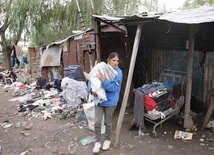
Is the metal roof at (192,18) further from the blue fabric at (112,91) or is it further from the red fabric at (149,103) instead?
the red fabric at (149,103)

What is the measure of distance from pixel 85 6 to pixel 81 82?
6917mm

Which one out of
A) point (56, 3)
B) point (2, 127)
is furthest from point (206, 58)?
point (56, 3)

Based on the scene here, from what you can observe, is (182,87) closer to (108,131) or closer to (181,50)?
(181,50)

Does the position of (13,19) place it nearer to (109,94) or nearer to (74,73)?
(74,73)

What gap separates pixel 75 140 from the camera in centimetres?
425

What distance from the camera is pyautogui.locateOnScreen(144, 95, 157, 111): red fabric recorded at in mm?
4098

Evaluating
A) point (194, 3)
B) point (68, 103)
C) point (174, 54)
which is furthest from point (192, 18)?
point (194, 3)

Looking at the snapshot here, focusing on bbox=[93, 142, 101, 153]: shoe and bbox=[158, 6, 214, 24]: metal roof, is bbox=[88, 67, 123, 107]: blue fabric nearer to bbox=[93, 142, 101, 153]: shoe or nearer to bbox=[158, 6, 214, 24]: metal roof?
bbox=[93, 142, 101, 153]: shoe

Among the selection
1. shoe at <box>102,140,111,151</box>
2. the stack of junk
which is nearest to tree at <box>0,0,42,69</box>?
the stack of junk

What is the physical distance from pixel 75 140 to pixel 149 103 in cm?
181

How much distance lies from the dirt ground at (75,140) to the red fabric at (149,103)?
66 centimetres

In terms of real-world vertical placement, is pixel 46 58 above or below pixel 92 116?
above

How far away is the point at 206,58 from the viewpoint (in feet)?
16.6

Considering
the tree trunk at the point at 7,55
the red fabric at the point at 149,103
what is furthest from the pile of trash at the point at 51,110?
the tree trunk at the point at 7,55
